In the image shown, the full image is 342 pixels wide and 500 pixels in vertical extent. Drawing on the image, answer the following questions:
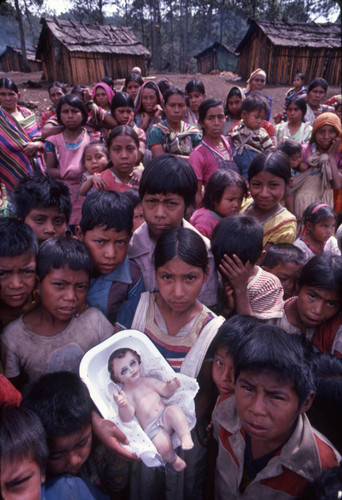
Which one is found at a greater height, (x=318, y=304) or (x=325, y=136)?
(x=325, y=136)

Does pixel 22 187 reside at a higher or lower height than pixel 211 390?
higher

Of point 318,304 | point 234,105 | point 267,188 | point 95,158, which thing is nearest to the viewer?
point 318,304

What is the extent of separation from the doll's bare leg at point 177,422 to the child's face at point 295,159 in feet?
10.9

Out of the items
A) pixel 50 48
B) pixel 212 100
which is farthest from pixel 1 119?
pixel 50 48

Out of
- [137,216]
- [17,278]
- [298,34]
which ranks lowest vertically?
[137,216]

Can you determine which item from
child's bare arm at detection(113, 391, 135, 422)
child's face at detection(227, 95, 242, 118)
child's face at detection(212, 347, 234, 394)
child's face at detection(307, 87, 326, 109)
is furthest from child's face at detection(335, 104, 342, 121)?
child's bare arm at detection(113, 391, 135, 422)

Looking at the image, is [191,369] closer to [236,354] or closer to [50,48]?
[236,354]

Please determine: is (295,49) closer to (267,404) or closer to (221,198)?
(221,198)

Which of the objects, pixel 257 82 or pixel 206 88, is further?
pixel 206 88

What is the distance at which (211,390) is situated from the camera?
6.57 feet

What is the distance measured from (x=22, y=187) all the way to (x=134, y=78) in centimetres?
468

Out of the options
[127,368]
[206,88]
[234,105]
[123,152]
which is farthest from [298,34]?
[127,368]

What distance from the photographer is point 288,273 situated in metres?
2.71

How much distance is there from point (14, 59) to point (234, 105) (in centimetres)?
3392
